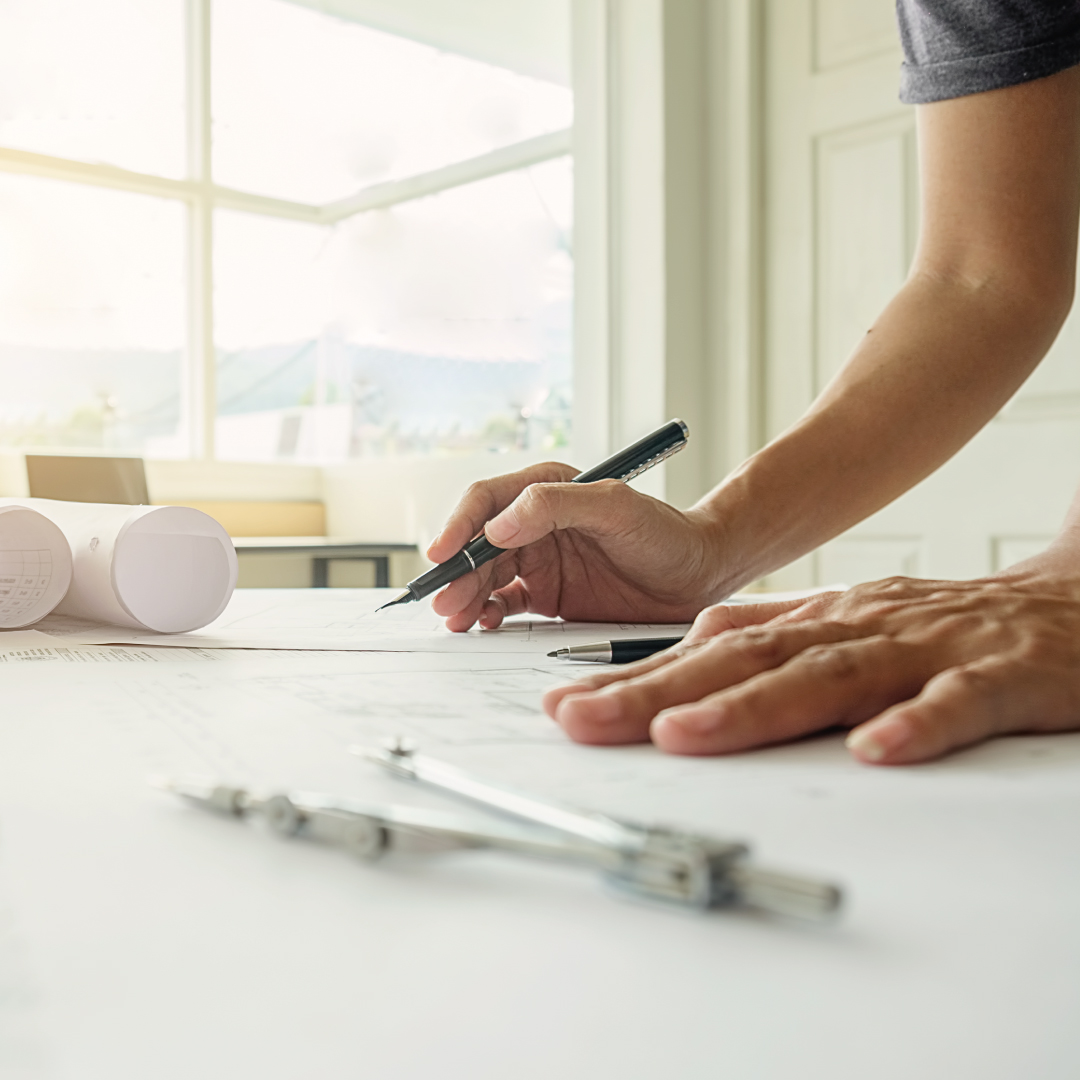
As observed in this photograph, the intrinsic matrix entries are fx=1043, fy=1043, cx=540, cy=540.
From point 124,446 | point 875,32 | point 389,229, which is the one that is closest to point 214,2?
point 389,229

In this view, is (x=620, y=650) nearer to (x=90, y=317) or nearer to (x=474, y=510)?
(x=474, y=510)

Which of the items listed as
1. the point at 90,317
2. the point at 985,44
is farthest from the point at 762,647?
the point at 90,317

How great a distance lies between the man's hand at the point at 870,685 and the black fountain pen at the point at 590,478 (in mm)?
339

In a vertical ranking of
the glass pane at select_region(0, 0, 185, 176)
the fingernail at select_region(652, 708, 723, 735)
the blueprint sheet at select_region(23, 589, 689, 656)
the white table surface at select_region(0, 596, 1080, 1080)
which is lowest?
the white table surface at select_region(0, 596, 1080, 1080)

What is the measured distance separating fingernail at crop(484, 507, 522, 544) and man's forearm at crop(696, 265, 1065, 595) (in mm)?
188

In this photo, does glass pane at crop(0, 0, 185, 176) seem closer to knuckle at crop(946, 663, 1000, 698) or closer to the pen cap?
the pen cap

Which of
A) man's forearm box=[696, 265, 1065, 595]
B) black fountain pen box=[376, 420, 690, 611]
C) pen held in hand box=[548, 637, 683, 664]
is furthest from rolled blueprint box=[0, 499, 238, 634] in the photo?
man's forearm box=[696, 265, 1065, 595]

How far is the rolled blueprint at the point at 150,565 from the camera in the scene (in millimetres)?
689

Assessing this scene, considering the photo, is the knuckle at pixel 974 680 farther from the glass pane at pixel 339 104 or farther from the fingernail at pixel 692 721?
the glass pane at pixel 339 104

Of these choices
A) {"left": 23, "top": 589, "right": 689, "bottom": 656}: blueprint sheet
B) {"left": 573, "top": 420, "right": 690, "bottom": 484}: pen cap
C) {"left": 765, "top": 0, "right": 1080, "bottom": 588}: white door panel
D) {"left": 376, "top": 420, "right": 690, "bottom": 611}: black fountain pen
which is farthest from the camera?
{"left": 765, "top": 0, "right": 1080, "bottom": 588}: white door panel

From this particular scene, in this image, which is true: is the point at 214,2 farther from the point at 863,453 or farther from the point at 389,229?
the point at 863,453

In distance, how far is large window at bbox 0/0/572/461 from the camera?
2891mm

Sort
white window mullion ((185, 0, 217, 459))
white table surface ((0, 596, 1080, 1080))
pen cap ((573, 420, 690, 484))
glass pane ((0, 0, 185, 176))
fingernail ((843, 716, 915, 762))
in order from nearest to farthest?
1. white table surface ((0, 596, 1080, 1080))
2. fingernail ((843, 716, 915, 762))
3. pen cap ((573, 420, 690, 484))
4. glass pane ((0, 0, 185, 176))
5. white window mullion ((185, 0, 217, 459))

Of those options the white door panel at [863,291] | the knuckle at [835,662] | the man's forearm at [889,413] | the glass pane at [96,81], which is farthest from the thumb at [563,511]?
the glass pane at [96,81]
